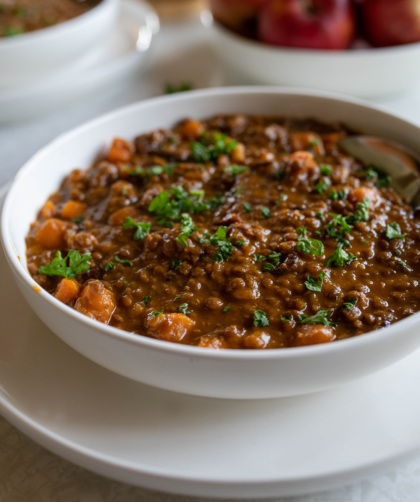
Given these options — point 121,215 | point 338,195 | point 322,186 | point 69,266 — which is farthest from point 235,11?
point 69,266

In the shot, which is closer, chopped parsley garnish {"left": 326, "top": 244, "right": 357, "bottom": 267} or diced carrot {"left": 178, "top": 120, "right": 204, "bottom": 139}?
chopped parsley garnish {"left": 326, "top": 244, "right": 357, "bottom": 267}

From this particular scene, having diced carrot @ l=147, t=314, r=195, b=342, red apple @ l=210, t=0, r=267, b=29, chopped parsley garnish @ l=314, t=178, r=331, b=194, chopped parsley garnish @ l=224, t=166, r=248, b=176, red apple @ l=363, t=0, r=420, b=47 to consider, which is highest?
Result: red apple @ l=363, t=0, r=420, b=47

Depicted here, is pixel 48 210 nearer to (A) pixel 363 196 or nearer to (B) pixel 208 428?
(B) pixel 208 428

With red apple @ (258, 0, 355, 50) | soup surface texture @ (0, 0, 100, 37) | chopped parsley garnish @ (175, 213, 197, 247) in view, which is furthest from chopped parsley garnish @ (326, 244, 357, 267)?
soup surface texture @ (0, 0, 100, 37)

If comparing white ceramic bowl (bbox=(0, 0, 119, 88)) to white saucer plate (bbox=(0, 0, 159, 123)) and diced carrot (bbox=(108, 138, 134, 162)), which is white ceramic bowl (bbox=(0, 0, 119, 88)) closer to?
white saucer plate (bbox=(0, 0, 159, 123))

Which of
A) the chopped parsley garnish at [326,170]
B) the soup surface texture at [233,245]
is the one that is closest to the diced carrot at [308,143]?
the soup surface texture at [233,245]

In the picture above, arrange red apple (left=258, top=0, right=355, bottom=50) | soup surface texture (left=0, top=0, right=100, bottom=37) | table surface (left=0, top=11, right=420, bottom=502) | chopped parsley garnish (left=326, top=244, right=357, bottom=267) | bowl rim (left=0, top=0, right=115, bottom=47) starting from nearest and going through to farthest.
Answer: table surface (left=0, top=11, right=420, bottom=502)
chopped parsley garnish (left=326, top=244, right=357, bottom=267)
bowl rim (left=0, top=0, right=115, bottom=47)
red apple (left=258, top=0, right=355, bottom=50)
soup surface texture (left=0, top=0, right=100, bottom=37)

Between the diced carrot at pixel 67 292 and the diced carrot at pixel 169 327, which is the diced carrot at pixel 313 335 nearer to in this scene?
the diced carrot at pixel 169 327

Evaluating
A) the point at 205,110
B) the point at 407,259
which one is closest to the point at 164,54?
the point at 205,110
